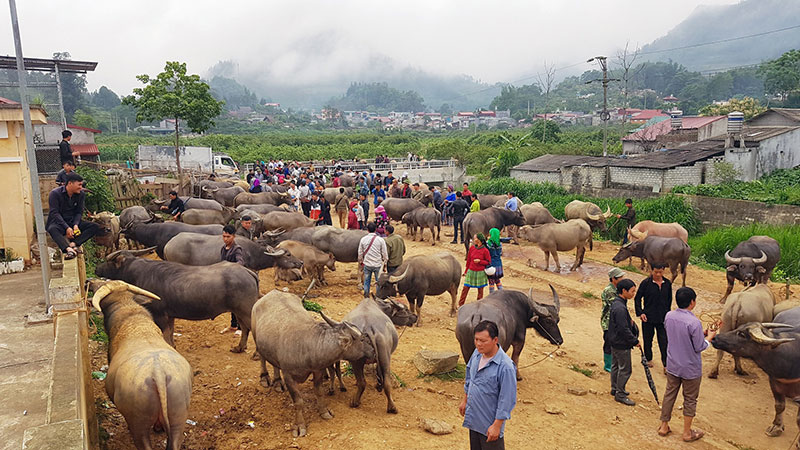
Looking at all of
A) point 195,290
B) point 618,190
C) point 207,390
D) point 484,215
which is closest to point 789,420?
point 207,390

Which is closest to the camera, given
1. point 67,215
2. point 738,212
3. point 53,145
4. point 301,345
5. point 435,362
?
point 301,345

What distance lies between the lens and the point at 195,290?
289 inches

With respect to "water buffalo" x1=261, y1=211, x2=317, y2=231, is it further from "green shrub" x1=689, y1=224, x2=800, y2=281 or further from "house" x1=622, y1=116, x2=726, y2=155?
"house" x1=622, y1=116, x2=726, y2=155

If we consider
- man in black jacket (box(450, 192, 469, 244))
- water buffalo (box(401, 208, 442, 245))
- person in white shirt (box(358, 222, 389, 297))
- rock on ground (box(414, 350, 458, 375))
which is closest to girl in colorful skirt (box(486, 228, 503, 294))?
person in white shirt (box(358, 222, 389, 297))

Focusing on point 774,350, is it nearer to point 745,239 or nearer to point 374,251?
point 374,251

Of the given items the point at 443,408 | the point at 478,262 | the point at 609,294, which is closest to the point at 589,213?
the point at 478,262

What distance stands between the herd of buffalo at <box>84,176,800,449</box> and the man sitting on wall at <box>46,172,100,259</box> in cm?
57

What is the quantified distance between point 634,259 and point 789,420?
921 cm

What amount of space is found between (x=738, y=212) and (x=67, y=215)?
18308 mm

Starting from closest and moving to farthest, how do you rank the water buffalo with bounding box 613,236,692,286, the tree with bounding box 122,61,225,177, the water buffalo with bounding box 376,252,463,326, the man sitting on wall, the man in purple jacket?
the man in purple jacket, the man sitting on wall, the water buffalo with bounding box 376,252,463,326, the water buffalo with bounding box 613,236,692,286, the tree with bounding box 122,61,225,177

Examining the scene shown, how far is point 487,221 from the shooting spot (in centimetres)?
1647

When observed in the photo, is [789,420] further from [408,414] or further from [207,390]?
[207,390]

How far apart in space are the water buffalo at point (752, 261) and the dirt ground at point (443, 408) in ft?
9.12

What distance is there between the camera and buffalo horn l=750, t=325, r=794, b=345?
6.21m
